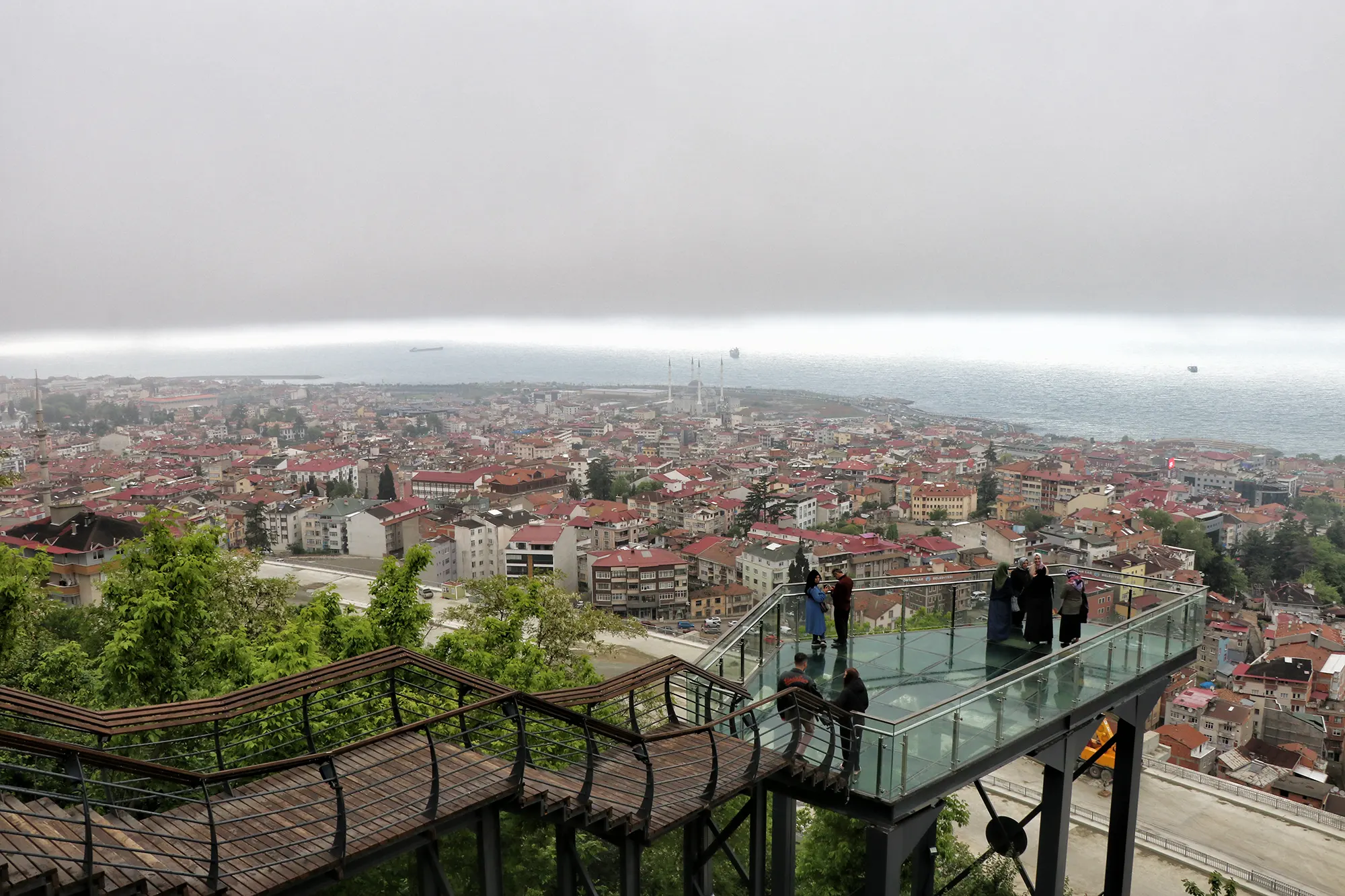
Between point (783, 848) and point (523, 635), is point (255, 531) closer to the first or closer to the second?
point (523, 635)

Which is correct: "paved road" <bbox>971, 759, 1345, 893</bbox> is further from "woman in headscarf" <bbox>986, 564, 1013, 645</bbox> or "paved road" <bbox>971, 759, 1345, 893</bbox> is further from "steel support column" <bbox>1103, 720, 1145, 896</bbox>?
"woman in headscarf" <bbox>986, 564, 1013, 645</bbox>

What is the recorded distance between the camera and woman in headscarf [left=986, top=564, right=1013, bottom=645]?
8.19 meters

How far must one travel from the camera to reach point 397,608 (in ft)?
35.8

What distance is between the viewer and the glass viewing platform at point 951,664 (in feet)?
19.7

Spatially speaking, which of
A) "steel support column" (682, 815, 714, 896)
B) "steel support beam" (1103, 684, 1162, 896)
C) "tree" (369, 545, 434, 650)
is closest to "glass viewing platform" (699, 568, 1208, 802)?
"steel support beam" (1103, 684, 1162, 896)

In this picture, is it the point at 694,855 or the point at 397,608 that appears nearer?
the point at 694,855

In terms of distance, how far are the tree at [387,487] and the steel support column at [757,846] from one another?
74.8m

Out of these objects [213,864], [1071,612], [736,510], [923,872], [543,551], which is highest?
[213,864]

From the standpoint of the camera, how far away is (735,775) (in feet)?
18.5

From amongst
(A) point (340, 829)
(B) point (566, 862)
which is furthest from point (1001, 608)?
(A) point (340, 829)

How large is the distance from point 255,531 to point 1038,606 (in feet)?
212

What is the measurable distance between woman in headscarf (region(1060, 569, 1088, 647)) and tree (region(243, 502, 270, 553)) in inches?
2457

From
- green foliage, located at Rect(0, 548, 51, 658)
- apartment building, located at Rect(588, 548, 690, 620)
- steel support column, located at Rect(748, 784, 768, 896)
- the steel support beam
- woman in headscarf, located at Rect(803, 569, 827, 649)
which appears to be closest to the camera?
steel support column, located at Rect(748, 784, 768, 896)

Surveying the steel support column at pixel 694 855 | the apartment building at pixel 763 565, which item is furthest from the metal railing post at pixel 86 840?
the apartment building at pixel 763 565
